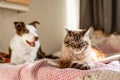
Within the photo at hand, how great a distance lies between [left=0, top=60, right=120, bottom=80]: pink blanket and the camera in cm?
89

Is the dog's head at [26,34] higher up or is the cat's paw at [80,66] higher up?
the dog's head at [26,34]

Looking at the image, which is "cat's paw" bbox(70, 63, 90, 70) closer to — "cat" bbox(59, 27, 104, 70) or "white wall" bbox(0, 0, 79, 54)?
"cat" bbox(59, 27, 104, 70)

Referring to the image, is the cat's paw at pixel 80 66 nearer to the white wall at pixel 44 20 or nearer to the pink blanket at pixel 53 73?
the pink blanket at pixel 53 73

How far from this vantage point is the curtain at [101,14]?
7.61ft

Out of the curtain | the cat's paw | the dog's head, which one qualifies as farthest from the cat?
the curtain

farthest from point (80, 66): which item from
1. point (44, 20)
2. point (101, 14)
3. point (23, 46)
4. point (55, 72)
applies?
point (101, 14)

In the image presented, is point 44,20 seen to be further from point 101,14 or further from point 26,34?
point 26,34

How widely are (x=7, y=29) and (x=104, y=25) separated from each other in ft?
3.62

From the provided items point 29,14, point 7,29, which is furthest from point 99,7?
point 7,29

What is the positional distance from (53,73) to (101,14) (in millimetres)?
1564

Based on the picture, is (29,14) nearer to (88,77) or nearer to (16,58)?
(16,58)

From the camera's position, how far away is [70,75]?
0.92 meters

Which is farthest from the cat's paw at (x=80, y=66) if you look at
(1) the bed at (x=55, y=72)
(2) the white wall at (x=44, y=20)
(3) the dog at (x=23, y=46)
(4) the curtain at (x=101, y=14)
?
(4) the curtain at (x=101, y=14)

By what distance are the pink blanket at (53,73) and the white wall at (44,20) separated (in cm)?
64
